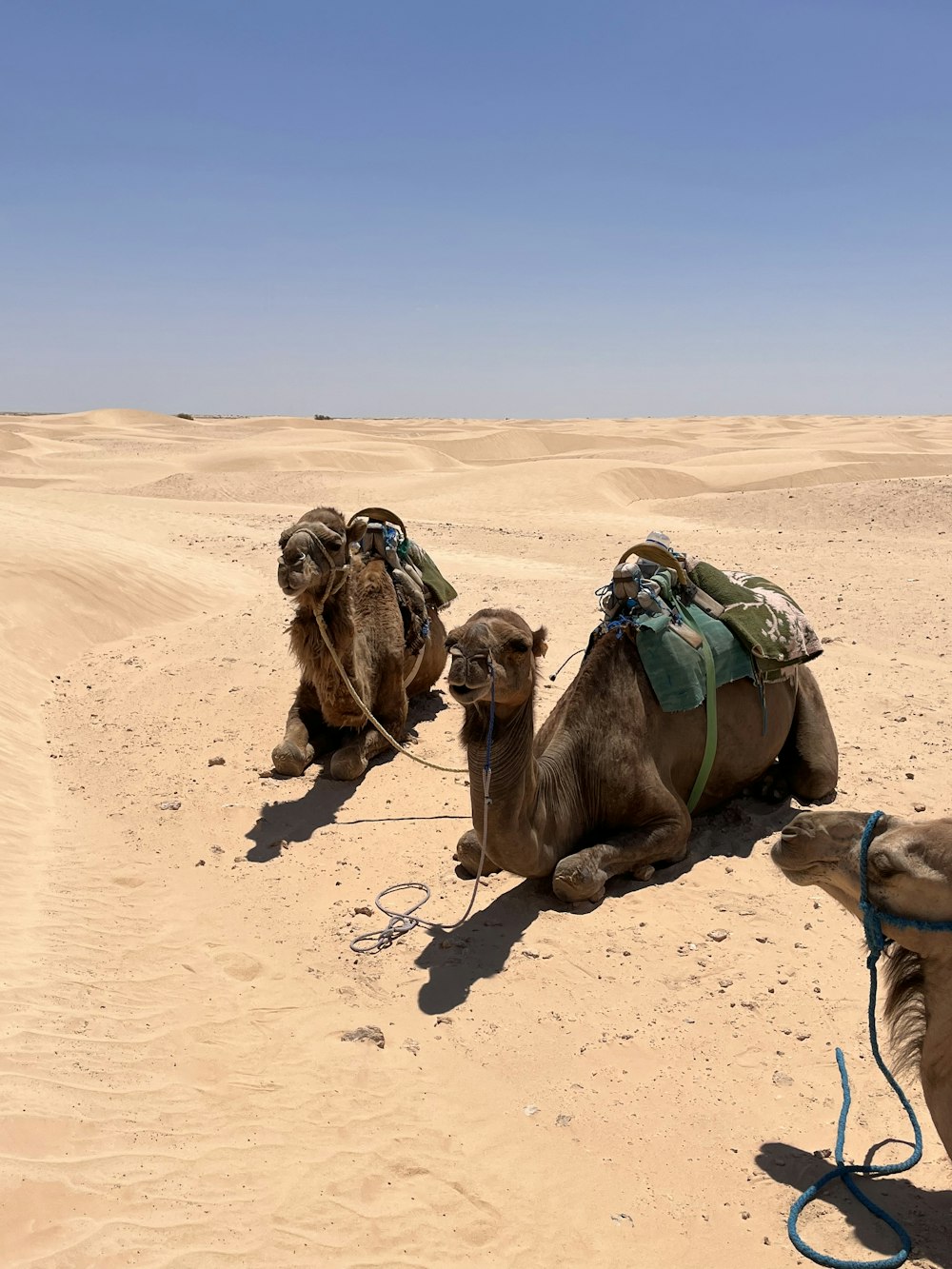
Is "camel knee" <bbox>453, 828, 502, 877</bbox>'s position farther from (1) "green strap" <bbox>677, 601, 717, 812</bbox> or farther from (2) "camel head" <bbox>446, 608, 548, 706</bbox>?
(1) "green strap" <bbox>677, 601, 717, 812</bbox>

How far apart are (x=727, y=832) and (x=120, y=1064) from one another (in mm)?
3695

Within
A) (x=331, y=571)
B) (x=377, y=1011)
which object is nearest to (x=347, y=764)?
(x=331, y=571)

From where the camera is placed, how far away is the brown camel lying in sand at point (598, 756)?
486 centimetres

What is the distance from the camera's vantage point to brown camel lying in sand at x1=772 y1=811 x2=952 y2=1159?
2809mm

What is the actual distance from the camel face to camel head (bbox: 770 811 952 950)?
407 cm

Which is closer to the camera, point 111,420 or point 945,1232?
point 945,1232

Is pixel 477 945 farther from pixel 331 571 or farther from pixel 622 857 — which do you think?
pixel 331 571

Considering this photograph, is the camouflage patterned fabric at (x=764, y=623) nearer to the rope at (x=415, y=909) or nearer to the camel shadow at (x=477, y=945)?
the camel shadow at (x=477, y=945)

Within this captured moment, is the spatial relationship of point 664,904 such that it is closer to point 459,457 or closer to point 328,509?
point 328,509

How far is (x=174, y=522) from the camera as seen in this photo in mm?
18906

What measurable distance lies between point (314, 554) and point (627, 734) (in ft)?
7.97

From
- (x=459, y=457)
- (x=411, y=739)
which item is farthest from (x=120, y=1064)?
(x=459, y=457)

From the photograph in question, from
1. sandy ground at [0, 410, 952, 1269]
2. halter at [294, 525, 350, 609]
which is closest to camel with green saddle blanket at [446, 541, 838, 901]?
sandy ground at [0, 410, 952, 1269]

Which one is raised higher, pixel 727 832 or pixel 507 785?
pixel 507 785
